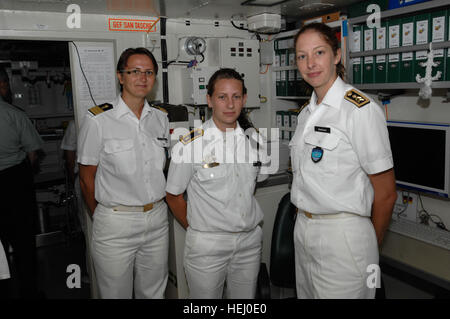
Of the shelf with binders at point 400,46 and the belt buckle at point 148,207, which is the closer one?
the belt buckle at point 148,207

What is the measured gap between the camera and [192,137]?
6.53 feet

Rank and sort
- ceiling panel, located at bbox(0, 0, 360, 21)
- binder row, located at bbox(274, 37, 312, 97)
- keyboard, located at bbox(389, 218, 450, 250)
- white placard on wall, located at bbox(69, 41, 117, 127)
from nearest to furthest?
keyboard, located at bbox(389, 218, 450, 250) → ceiling panel, located at bbox(0, 0, 360, 21) → white placard on wall, located at bbox(69, 41, 117, 127) → binder row, located at bbox(274, 37, 312, 97)

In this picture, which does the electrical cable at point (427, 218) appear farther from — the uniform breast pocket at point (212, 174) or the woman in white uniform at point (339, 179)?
the uniform breast pocket at point (212, 174)

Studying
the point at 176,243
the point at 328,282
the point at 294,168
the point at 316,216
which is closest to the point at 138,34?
the point at 176,243

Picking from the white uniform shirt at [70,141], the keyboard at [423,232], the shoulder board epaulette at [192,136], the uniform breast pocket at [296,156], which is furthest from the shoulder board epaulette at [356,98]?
the white uniform shirt at [70,141]

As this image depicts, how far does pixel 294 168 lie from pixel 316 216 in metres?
0.25

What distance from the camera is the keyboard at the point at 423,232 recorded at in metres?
2.35

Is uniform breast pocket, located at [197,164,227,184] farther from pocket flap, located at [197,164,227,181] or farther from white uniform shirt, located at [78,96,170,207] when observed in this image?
white uniform shirt, located at [78,96,170,207]

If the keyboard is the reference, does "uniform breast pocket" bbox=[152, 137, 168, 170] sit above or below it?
above

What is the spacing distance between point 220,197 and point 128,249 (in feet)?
2.08

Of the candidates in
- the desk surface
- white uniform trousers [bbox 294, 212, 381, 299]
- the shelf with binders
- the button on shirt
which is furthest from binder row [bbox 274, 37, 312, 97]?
the button on shirt

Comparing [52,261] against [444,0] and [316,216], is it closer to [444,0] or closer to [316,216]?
[316,216]

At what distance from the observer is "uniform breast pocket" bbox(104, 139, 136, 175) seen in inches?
81.0

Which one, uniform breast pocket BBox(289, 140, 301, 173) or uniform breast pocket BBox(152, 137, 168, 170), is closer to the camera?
uniform breast pocket BBox(289, 140, 301, 173)
